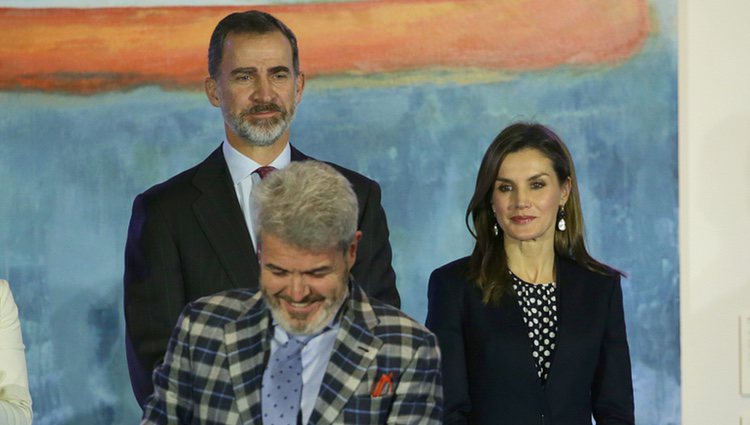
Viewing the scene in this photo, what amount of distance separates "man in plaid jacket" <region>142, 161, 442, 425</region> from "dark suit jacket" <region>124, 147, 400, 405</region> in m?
0.71

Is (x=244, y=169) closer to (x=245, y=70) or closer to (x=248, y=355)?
(x=245, y=70)

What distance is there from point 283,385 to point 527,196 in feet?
3.47

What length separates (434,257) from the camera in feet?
12.7

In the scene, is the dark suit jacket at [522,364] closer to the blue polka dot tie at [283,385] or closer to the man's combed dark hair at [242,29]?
the blue polka dot tie at [283,385]

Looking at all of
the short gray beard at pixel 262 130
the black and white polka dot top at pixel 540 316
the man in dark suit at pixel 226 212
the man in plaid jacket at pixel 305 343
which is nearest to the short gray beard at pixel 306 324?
the man in plaid jacket at pixel 305 343

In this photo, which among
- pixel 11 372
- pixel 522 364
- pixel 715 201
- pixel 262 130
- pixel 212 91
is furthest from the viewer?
pixel 715 201

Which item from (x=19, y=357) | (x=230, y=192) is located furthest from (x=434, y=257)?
(x=19, y=357)

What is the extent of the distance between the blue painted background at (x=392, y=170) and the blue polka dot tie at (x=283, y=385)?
166 cm

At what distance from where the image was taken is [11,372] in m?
2.57

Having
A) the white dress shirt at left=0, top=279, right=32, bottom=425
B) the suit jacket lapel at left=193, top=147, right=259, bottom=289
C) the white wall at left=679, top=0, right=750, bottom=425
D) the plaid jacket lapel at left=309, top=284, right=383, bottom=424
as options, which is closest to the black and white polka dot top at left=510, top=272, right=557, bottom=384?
the suit jacket lapel at left=193, top=147, right=259, bottom=289

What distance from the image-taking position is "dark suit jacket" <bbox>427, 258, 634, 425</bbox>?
2867mm

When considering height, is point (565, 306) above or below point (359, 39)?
below

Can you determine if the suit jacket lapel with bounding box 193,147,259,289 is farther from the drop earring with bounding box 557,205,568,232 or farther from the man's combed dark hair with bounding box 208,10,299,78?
the drop earring with bounding box 557,205,568,232

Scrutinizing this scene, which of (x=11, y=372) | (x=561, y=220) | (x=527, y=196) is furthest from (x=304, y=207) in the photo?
(x=561, y=220)
